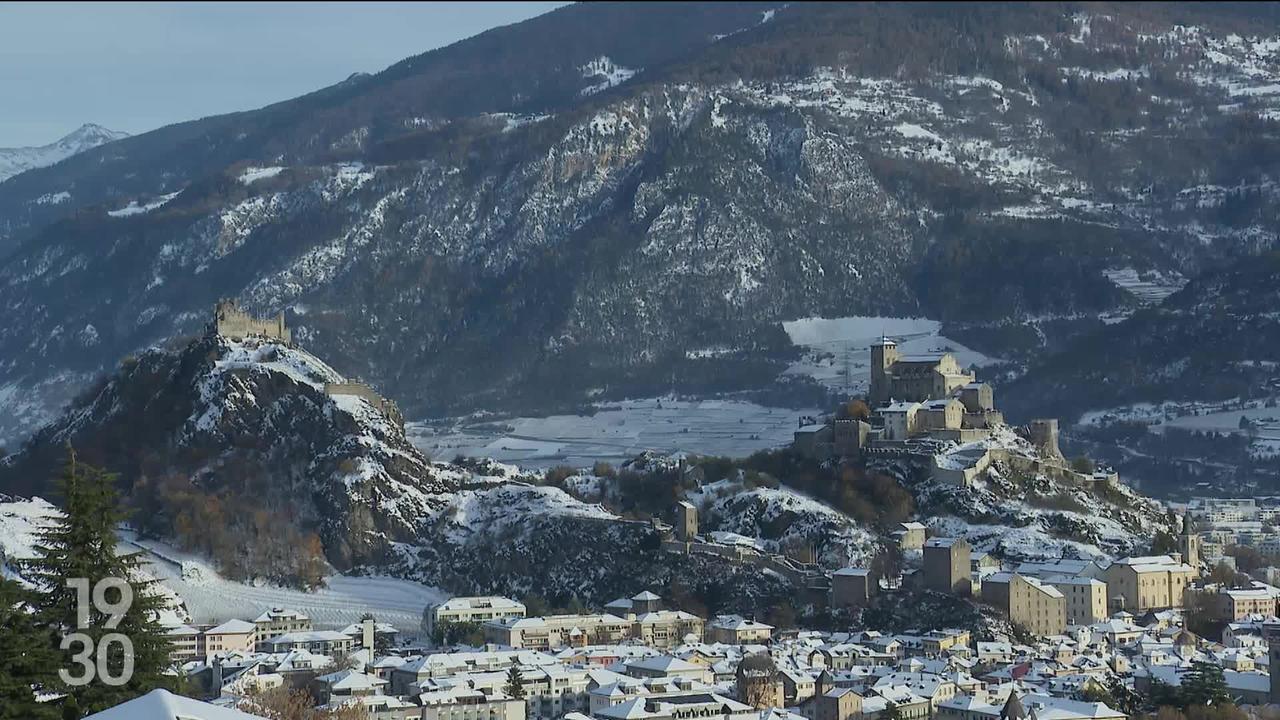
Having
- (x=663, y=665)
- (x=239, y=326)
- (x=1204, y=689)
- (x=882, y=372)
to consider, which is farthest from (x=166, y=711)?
(x=239, y=326)

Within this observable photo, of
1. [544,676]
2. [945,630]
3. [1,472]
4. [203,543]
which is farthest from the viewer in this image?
[1,472]

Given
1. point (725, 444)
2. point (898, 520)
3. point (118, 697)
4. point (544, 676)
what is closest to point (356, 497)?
point (898, 520)

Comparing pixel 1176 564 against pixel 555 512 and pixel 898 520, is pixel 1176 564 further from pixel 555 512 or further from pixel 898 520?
pixel 555 512

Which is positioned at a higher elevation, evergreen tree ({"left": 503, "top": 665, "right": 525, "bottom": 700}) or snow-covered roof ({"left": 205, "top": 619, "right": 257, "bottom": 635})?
snow-covered roof ({"left": 205, "top": 619, "right": 257, "bottom": 635})

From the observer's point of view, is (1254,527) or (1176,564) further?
(1254,527)

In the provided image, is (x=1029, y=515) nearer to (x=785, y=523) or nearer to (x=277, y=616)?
(x=785, y=523)

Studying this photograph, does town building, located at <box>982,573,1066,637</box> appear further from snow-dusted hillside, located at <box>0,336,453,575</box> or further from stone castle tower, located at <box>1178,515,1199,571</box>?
snow-dusted hillside, located at <box>0,336,453,575</box>

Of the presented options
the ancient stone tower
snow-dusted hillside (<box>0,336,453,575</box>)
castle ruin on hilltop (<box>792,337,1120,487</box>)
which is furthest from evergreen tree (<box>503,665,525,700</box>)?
the ancient stone tower

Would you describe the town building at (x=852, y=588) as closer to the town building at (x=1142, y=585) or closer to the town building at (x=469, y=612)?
the town building at (x=1142, y=585)
